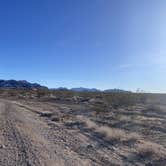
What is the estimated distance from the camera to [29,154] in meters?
10.5

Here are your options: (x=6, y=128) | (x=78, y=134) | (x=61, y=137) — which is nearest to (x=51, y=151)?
(x=61, y=137)

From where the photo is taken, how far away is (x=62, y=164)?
9523mm

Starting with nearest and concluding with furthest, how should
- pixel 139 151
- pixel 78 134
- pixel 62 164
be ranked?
1. pixel 62 164
2. pixel 139 151
3. pixel 78 134

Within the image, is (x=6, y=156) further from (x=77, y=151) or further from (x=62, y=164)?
(x=77, y=151)

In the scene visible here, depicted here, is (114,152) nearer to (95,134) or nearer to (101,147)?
(101,147)

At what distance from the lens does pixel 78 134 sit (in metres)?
16.5

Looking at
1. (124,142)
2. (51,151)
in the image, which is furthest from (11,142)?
(124,142)

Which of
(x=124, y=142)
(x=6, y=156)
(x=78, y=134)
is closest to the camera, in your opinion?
(x=6, y=156)

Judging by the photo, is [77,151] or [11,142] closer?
[77,151]

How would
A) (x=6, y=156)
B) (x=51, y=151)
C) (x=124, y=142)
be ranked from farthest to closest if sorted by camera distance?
(x=124, y=142)
(x=51, y=151)
(x=6, y=156)

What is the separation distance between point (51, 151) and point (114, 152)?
8.75 ft

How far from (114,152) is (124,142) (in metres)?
2.52

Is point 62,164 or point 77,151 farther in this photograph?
point 77,151

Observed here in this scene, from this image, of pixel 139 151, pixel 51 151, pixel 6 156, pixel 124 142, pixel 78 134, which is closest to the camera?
pixel 6 156
